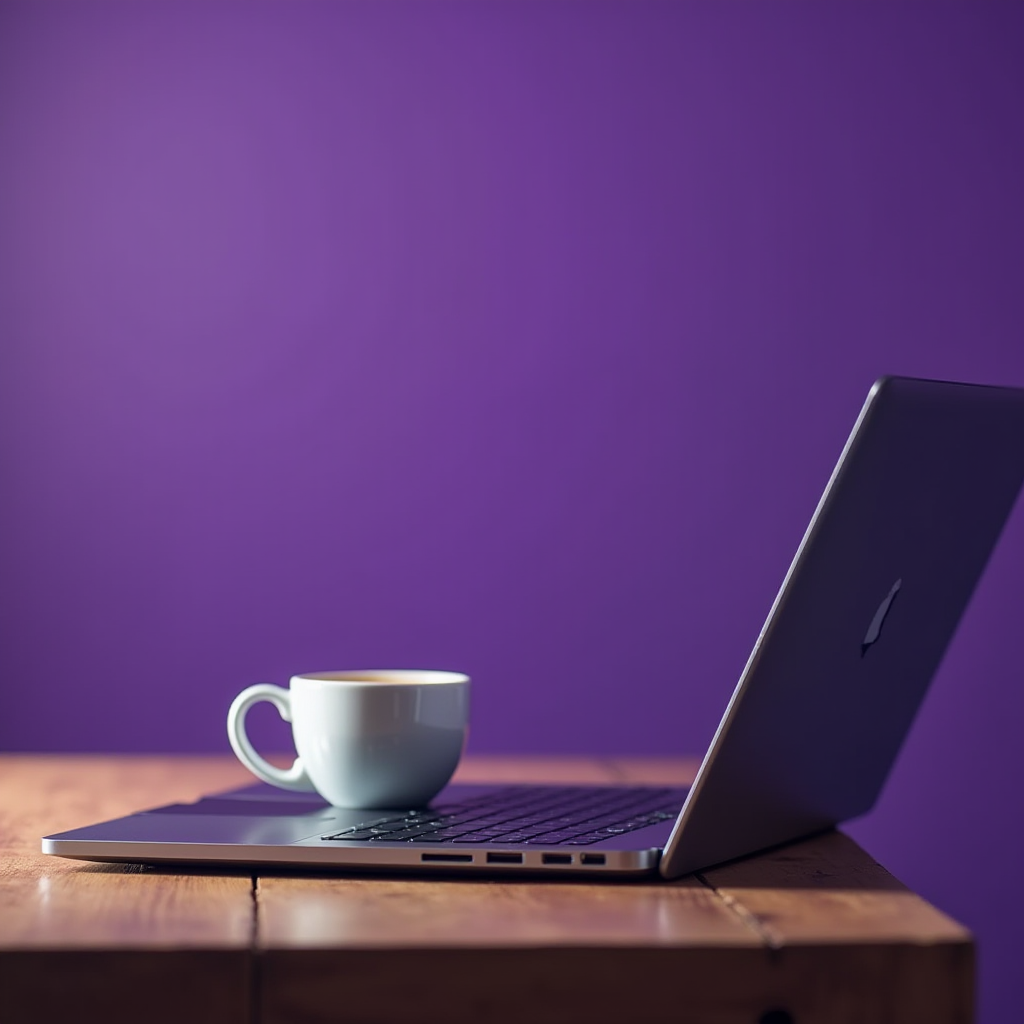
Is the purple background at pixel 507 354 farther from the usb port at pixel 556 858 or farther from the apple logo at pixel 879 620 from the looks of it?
the usb port at pixel 556 858

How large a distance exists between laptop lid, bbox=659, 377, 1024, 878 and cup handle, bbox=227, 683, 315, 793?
305 mm

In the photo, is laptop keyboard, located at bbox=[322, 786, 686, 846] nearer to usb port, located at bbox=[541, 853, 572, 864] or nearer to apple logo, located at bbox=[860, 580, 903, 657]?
usb port, located at bbox=[541, 853, 572, 864]

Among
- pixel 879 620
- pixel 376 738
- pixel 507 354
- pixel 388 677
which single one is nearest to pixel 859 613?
pixel 879 620

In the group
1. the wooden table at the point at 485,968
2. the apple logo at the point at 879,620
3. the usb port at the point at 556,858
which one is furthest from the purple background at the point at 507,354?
the wooden table at the point at 485,968

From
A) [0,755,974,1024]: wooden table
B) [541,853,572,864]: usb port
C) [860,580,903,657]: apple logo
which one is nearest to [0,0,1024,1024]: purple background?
[860,580,903,657]: apple logo

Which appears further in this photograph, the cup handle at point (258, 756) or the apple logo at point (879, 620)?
the cup handle at point (258, 756)

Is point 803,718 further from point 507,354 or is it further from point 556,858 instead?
point 507,354

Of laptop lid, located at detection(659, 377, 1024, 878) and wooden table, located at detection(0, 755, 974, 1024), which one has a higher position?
laptop lid, located at detection(659, 377, 1024, 878)

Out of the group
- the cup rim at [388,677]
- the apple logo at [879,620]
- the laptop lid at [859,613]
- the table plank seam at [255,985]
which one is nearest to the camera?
the table plank seam at [255,985]

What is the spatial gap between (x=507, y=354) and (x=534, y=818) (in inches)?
81.9

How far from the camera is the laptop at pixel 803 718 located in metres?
0.69

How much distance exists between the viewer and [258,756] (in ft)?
3.15

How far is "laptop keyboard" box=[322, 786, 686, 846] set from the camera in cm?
78

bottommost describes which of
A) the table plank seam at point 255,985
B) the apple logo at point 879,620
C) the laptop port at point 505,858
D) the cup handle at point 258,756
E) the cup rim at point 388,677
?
the table plank seam at point 255,985
